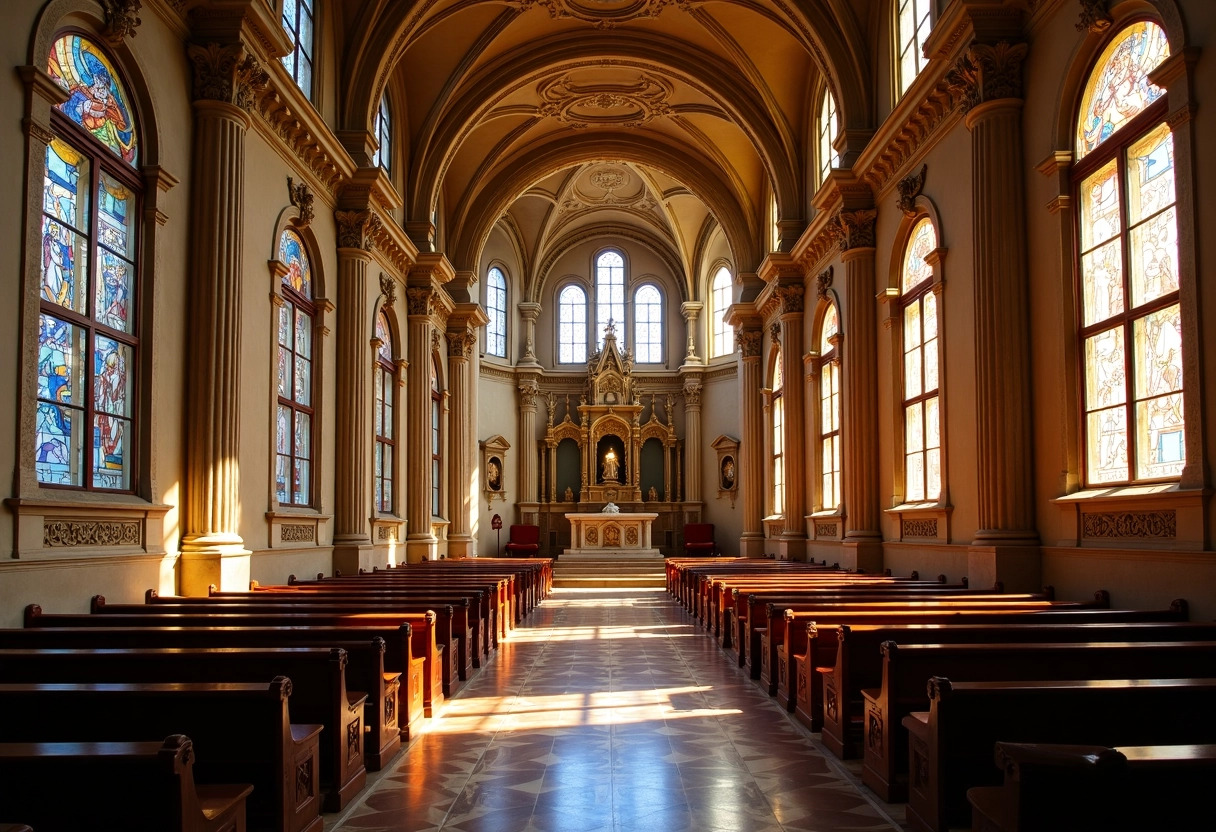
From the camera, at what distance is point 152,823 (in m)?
3.09

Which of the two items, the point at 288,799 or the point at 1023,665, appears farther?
the point at 1023,665

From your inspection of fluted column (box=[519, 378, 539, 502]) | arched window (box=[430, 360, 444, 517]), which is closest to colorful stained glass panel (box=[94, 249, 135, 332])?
arched window (box=[430, 360, 444, 517])

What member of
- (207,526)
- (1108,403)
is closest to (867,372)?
(1108,403)

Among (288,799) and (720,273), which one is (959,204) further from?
(720,273)

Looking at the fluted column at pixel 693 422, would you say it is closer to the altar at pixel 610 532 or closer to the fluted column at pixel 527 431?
the altar at pixel 610 532

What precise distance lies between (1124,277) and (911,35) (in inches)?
279

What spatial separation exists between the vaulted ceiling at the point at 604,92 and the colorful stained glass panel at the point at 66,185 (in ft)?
26.7

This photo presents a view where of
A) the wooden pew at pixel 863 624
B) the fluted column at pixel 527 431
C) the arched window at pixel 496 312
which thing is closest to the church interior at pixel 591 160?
the wooden pew at pixel 863 624

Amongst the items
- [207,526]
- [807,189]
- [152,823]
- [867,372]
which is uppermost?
[807,189]

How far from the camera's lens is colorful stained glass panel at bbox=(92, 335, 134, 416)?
8617mm

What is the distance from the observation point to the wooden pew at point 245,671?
5238 millimetres

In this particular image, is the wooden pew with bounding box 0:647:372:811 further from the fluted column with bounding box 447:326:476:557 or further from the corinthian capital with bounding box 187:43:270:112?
the fluted column with bounding box 447:326:476:557

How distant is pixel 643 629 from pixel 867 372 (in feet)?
17.7

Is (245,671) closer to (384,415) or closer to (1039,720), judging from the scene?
(1039,720)
